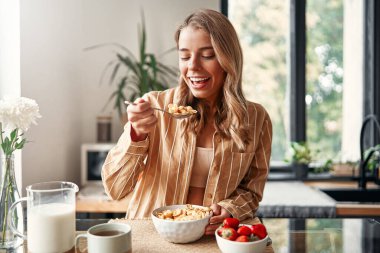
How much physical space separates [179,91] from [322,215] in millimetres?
1216

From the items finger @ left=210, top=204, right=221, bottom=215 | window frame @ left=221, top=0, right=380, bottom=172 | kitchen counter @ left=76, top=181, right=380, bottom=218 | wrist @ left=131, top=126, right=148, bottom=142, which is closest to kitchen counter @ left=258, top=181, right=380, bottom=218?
kitchen counter @ left=76, top=181, right=380, bottom=218

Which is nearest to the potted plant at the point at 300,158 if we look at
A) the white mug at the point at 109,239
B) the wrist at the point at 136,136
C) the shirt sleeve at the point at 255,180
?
the shirt sleeve at the point at 255,180

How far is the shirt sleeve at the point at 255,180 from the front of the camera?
1.37 metres

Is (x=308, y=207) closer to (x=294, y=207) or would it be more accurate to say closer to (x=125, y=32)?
(x=294, y=207)

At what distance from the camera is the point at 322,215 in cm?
227

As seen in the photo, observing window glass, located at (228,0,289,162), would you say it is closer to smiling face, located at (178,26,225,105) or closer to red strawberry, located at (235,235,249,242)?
smiling face, located at (178,26,225,105)

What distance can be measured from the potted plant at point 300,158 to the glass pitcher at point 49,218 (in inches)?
89.2

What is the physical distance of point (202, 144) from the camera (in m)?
1.49

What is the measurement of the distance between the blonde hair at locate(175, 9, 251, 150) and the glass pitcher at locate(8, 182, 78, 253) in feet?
1.99

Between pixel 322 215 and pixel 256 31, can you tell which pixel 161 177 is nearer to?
pixel 322 215

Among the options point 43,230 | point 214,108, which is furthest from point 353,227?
point 43,230

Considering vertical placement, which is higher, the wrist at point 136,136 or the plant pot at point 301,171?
the wrist at point 136,136

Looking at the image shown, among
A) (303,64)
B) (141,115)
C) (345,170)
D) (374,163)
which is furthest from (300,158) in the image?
(141,115)

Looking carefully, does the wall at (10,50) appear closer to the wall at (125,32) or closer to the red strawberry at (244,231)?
the wall at (125,32)
